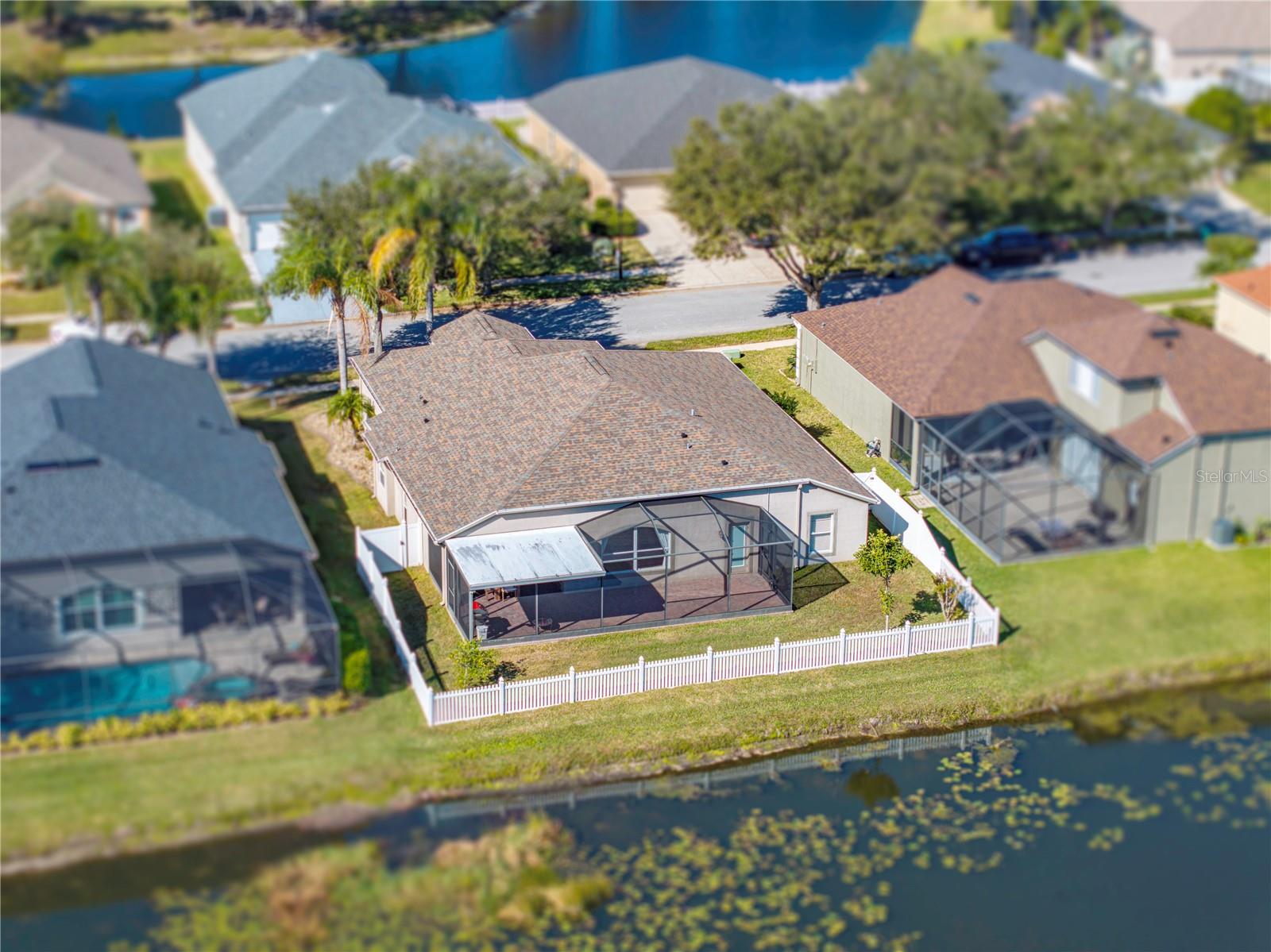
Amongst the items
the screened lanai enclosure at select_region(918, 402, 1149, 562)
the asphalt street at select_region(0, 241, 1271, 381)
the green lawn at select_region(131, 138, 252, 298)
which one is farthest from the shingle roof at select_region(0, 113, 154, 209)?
the screened lanai enclosure at select_region(918, 402, 1149, 562)

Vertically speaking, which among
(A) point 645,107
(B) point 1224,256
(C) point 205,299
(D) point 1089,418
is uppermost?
(C) point 205,299

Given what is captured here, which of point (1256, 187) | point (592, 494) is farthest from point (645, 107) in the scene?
point (592, 494)

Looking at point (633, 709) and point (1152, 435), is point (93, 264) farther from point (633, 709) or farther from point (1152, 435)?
point (1152, 435)

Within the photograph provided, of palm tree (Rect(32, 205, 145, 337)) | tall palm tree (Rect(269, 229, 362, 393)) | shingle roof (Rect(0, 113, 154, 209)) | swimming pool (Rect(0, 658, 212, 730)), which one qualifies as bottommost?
swimming pool (Rect(0, 658, 212, 730))

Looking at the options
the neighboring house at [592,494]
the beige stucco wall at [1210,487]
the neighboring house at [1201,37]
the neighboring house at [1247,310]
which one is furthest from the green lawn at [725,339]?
the beige stucco wall at [1210,487]

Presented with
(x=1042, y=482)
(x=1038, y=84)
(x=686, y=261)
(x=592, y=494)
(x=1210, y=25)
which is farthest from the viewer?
(x=686, y=261)

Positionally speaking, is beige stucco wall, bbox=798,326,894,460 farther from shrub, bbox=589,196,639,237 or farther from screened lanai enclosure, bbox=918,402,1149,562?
shrub, bbox=589,196,639,237

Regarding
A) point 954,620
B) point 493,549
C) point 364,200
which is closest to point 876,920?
point 954,620
